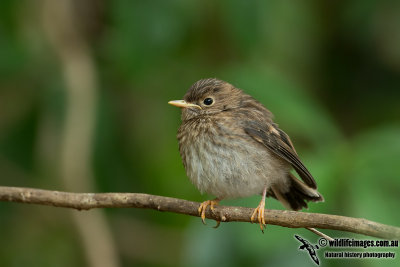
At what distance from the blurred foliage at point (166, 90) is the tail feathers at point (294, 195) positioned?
18cm

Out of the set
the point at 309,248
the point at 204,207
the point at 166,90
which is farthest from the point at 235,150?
the point at 166,90

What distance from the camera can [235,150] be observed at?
3820 mm

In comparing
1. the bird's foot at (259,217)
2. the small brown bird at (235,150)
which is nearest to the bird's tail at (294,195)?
the small brown bird at (235,150)

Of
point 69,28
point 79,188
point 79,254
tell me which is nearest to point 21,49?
point 69,28

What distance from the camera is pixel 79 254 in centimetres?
529

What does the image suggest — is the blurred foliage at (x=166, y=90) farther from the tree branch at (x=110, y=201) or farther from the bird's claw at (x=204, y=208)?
the tree branch at (x=110, y=201)

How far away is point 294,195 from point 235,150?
1.66 ft

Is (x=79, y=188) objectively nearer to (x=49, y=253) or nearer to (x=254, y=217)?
(x=49, y=253)

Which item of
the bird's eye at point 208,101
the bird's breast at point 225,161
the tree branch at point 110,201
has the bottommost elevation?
the tree branch at point 110,201

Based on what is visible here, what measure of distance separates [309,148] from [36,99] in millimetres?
2077

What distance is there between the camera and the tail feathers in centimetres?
388

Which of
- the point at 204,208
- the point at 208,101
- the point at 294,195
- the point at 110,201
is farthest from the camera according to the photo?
the point at 208,101

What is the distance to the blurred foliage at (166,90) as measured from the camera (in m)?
4.10

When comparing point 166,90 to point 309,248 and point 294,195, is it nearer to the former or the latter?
point 294,195
